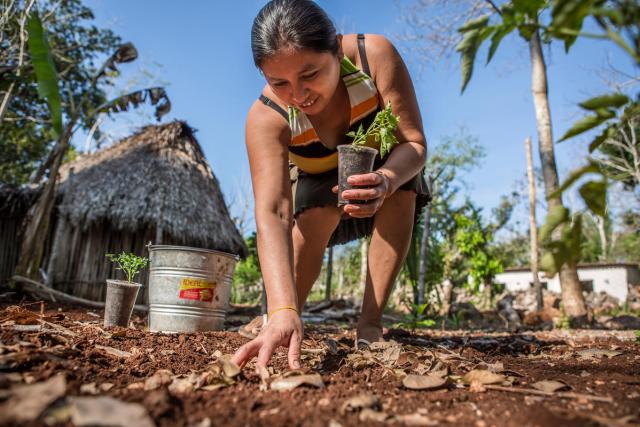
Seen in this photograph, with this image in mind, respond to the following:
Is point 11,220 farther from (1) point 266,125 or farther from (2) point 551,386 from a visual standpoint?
(2) point 551,386

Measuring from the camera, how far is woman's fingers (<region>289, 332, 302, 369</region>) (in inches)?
57.9

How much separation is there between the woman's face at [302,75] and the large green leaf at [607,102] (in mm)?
1122

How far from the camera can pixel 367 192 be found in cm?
182

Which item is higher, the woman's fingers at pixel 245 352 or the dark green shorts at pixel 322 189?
the dark green shorts at pixel 322 189

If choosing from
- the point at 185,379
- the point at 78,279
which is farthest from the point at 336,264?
the point at 185,379

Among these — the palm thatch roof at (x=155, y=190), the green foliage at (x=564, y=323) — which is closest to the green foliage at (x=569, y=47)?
the green foliage at (x=564, y=323)

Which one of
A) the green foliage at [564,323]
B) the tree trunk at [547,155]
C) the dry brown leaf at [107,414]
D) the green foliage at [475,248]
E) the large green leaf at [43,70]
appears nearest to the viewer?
the dry brown leaf at [107,414]

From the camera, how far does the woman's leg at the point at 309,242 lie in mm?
2619

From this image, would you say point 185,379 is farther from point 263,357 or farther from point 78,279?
point 78,279

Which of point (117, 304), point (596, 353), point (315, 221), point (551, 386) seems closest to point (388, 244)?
point (315, 221)

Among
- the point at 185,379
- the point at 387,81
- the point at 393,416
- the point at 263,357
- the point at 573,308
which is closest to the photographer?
the point at 393,416

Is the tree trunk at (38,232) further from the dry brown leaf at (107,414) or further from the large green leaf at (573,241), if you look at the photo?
the large green leaf at (573,241)

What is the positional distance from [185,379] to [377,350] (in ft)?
3.24

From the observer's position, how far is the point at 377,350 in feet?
6.64
